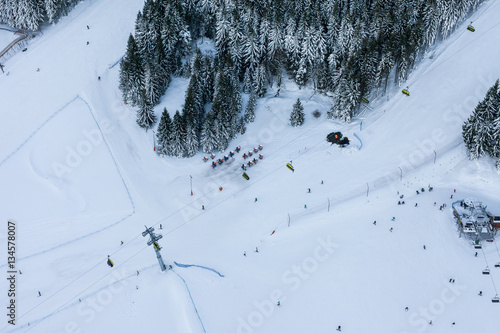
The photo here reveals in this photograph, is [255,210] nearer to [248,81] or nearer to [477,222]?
[477,222]

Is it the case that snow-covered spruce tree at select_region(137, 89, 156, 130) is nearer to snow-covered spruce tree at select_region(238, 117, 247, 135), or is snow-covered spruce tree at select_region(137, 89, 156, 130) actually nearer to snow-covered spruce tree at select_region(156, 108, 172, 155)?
snow-covered spruce tree at select_region(156, 108, 172, 155)

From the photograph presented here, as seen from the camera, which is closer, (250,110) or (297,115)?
(297,115)

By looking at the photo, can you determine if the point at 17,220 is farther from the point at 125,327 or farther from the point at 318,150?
the point at 318,150

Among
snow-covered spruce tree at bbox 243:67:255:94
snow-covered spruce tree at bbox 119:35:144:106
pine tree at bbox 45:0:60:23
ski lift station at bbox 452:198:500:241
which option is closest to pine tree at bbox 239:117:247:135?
snow-covered spruce tree at bbox 243:67:255:94

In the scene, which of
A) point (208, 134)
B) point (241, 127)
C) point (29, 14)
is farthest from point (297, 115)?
point (29, 14)

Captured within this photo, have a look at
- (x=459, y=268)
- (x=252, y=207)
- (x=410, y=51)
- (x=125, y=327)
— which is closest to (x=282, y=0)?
(x=410, y=51)
